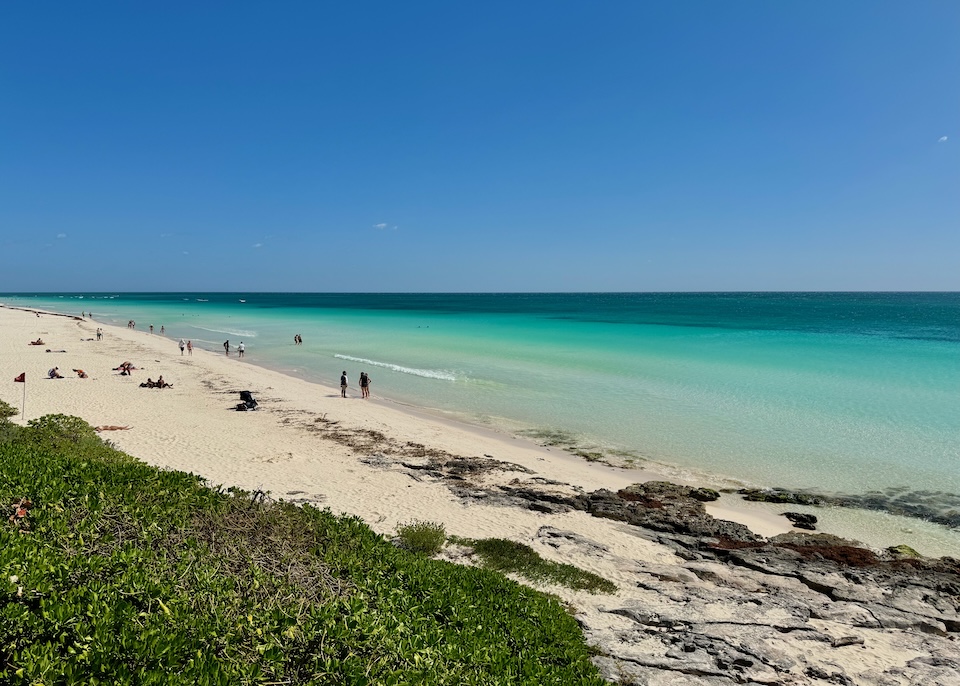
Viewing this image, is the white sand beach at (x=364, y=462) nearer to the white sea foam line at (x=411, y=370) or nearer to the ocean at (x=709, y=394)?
the ocean at (x=709, y=394)

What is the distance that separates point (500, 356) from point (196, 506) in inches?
1541

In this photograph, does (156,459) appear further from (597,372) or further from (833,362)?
(833,362)

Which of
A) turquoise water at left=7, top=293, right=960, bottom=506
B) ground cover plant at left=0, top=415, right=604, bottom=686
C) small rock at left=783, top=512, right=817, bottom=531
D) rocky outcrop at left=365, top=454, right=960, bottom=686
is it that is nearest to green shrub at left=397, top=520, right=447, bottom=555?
rocky outcrop at left=365, top=454, right=960, bottom=686

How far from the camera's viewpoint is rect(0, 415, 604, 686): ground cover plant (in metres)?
3.59

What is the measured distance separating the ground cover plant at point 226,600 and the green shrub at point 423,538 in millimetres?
3026

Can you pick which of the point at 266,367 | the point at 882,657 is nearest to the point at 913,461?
the point at 882,657

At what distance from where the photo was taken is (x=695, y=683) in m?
6.76

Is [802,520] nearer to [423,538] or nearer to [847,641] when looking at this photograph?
[847,641]

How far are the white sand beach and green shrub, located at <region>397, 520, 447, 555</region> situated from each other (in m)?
1.00

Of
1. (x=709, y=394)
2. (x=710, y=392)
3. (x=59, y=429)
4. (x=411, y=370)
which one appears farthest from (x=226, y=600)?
(x=411, y=370)

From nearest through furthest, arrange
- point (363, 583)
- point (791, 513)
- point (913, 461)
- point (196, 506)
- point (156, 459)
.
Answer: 1. point (363, 583)
2. point (196, 506)
3. point (791, 513)
4. point (156, 459)
5. point (913, 461)

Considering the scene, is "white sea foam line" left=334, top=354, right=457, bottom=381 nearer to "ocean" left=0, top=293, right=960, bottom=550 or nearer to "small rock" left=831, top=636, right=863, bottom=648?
"ocean" left=0, top=293, right=960, bottom=550

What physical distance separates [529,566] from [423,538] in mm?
2096

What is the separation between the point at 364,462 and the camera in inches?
658
